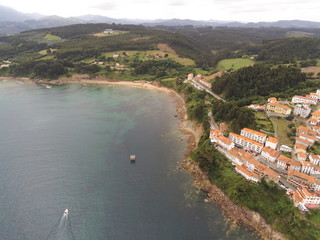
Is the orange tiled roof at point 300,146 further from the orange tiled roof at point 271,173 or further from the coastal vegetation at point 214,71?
the orange tiled roof at point 271,173

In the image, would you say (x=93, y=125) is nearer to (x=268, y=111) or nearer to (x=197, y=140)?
(x=197, y=140)

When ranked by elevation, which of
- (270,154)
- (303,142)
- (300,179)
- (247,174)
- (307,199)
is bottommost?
(247,174)

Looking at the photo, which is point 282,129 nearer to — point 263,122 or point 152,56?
point 263,122

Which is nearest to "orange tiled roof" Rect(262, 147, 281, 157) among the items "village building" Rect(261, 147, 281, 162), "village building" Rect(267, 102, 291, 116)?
"village building" Rect(261, 147, 281, 162)

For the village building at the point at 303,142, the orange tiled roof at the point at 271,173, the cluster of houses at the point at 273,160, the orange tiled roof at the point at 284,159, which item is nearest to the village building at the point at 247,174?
the cluster of houses at the point at 273,160

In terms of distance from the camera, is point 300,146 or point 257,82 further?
point 257,82

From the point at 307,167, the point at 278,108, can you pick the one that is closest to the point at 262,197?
the point at 307,167

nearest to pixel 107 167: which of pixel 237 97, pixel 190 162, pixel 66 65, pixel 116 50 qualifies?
pixel 190 162
